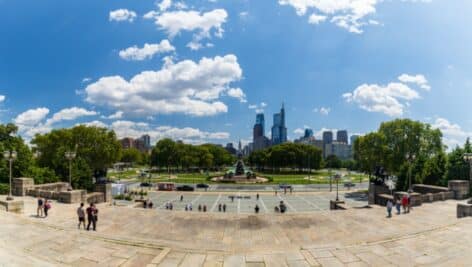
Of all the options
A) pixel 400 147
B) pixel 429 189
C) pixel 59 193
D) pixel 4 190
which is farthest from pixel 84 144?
pixel 400 147

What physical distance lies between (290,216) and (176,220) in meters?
6.92

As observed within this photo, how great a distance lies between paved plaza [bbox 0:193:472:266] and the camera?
10.0m

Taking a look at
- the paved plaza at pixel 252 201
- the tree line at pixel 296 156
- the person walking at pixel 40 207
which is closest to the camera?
the person walking at pixel 40 207

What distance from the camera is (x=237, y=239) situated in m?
13.1

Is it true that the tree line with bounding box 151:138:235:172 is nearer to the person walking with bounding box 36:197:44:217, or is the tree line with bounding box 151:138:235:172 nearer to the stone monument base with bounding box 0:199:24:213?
the stone monument base with bounding box 0:199:24:213

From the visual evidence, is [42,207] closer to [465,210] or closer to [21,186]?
[21,186]

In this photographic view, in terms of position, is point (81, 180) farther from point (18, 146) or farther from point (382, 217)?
point (382, 217)

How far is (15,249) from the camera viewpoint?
1052cm

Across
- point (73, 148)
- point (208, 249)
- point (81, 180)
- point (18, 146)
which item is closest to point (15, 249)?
point (208, 249)

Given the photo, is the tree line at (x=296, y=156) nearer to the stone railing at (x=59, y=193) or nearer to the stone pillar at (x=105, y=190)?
the stone pillar at (x=105, y=190)

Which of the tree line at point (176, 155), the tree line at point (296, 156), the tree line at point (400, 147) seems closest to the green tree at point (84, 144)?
the tree line at point (176, 155)

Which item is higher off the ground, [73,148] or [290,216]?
[73,148]

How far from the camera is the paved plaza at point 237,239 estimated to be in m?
10.0

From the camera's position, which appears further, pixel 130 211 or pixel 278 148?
pixel 278 148
